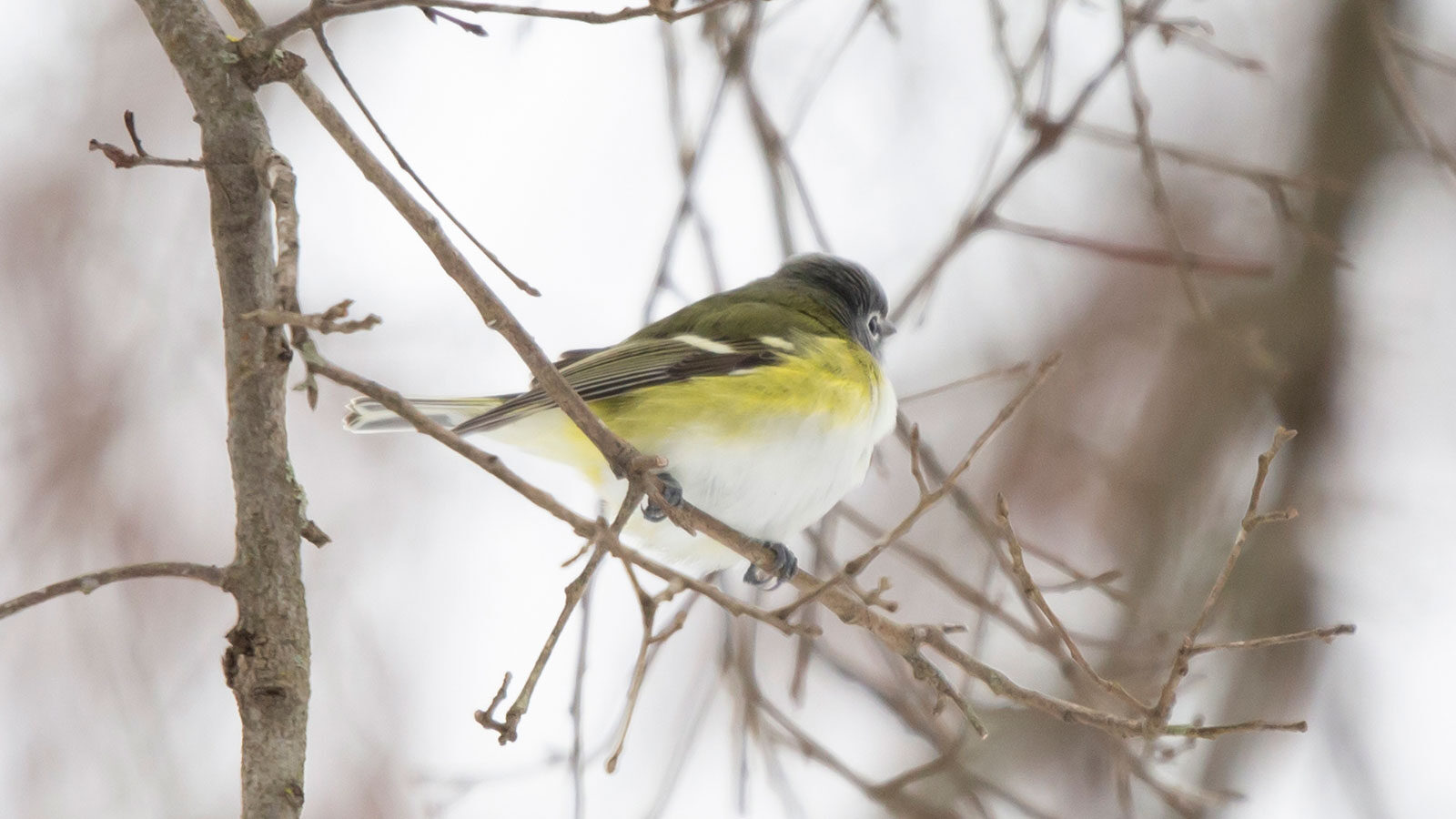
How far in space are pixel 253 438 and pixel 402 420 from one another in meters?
0.93

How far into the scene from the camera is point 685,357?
3.24m

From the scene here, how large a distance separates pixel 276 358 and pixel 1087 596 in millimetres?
4937

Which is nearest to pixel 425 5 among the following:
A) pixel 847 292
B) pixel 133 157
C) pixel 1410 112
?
pixel 133 157

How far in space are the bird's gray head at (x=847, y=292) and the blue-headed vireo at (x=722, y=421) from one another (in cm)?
51

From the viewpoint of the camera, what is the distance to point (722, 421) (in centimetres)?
304

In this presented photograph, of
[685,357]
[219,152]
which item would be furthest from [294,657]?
[685,357]

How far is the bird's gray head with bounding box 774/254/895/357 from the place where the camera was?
3.96 m

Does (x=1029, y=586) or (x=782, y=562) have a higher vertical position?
(x=782, y=562)

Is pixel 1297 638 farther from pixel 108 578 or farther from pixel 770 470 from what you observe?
pixel 108 578

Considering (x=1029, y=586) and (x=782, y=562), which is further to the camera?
(x=782, y=562)

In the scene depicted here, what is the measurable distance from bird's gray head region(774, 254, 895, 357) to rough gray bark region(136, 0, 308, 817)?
7.38 feet

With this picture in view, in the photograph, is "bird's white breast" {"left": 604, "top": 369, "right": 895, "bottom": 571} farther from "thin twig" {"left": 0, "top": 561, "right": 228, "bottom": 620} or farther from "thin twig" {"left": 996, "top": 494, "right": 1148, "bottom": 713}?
"thin twig" {"left": 0, "top": 561, "right": 228, "bottom": 620}

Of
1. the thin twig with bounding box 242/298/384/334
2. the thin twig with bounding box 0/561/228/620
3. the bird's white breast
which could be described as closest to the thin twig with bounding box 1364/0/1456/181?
the bird's white breast

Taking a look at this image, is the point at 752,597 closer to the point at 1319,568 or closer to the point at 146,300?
the point at 146,300
